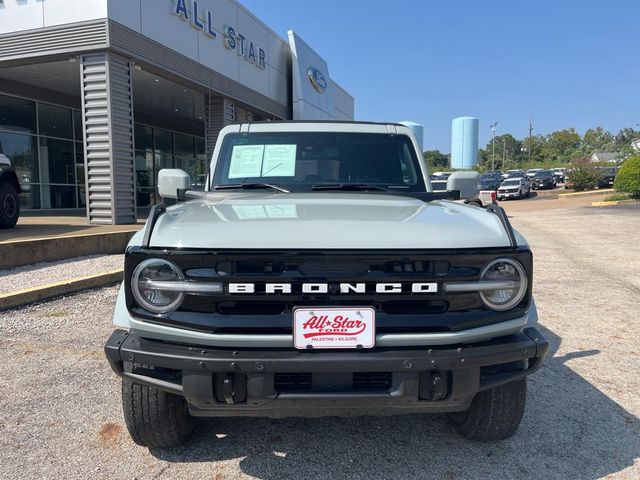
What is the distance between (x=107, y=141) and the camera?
36.0 ft

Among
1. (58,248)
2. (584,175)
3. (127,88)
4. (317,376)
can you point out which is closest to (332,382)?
(317,376)

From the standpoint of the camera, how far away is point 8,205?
8.96 m

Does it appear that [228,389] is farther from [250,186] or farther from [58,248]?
[58,248]

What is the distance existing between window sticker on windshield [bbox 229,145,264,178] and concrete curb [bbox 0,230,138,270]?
4.77 meters

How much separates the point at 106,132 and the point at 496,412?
10.7 metres

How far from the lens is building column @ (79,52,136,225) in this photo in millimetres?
10797

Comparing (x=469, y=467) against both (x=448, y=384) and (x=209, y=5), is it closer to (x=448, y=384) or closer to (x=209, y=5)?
(x=448, y=384)

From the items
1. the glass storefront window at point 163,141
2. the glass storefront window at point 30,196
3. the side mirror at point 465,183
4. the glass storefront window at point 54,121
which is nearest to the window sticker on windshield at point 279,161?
the side mirror at point 465,183

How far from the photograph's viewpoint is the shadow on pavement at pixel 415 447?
7.97 feet

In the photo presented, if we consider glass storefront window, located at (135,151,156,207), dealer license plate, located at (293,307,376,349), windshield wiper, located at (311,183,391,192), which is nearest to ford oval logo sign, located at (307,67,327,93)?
glass storefront window, located at (135,151,156,207)

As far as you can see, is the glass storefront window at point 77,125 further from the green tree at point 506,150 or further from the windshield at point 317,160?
the green tree at point 506,150

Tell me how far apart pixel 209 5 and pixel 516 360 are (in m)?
14.4

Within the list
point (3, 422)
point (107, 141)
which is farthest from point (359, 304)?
→ point (107, 141)

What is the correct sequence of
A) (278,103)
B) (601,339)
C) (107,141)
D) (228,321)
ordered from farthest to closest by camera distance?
(278,103)
(107,141)
(601,339)
(228,321)
